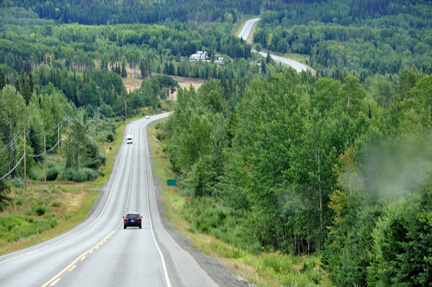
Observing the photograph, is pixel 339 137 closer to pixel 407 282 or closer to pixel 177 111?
pixel 407 282

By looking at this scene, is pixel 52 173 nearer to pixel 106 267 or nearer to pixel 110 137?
pixel 110 137

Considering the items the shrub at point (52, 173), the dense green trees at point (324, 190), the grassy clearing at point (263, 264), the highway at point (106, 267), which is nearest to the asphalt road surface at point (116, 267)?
the highway at point (106, 267)

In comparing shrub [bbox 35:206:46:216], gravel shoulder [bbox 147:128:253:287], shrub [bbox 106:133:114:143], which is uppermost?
gravel shoulder [bbox 147:128:253:287]

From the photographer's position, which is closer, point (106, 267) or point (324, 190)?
point (106, 267)

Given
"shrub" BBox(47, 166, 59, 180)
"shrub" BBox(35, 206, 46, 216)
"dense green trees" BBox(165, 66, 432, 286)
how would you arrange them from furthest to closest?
"shrub" BBox(47, 166, 59, 180)
"shrub" BBox(35, 206, 46, 216)
"dense green trees" BBox(165, 66, 432, 286)

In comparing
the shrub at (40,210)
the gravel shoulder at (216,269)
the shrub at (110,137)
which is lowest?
the shrub at (40,210)

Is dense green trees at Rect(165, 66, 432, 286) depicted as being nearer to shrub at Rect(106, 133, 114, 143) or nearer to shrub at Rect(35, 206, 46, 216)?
shrub at Rect(35, 206, 46, 216)

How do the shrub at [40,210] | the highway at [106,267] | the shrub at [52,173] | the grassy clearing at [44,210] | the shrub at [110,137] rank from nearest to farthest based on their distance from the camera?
the highway at [106,267], the grassy clearing at [44,210], the shrub at [40,210], the shrub at [52,173], the shrub at [110,137]

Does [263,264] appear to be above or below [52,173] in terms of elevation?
above

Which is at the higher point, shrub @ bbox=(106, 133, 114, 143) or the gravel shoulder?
the gravel shoulder

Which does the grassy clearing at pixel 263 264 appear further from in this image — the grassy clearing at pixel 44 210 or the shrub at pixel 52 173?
the shrub at pixel 52 173

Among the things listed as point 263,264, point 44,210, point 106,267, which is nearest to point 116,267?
point 106,267

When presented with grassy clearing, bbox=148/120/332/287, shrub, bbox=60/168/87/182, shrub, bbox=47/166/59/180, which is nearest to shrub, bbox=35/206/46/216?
grassy clearing, bbox=148/120/332/287

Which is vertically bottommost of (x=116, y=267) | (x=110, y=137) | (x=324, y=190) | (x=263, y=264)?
(x=110, y=137)
